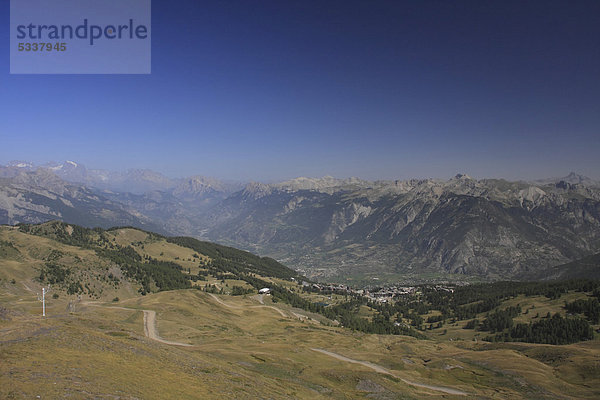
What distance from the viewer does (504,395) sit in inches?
2800

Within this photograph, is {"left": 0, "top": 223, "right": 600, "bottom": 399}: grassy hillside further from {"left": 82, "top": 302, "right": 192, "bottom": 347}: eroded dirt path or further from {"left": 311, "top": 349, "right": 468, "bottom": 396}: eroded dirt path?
{"left": 82, "top": 302, "right": 192, "bottom": 347}: eroded dirt path

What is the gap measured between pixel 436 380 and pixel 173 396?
69049 mm

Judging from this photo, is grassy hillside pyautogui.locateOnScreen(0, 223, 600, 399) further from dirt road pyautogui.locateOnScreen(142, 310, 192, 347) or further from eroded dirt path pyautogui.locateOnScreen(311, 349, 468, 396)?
dirt road pyautogui.locateOnScreen(142, 310, 192, 347)

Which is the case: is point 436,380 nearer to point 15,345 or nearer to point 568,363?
point 568,363

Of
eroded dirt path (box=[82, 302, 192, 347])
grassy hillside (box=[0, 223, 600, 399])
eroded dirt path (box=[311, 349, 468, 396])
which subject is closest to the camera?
grassy hillside (box=[0, 223, 600, 399])

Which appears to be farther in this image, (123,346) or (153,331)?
(153,331)

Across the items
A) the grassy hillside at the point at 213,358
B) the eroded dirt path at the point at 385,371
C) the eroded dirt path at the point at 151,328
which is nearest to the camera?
the grassy hillside at the point at 213,358

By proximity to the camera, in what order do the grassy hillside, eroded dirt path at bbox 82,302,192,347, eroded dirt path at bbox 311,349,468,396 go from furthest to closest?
eroded dirt path at bbox 82,302,192,347 < eroded dirt path at bbox 311,349,468,396 < the grassy hillside

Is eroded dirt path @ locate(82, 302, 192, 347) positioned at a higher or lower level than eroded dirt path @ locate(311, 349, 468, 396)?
higher

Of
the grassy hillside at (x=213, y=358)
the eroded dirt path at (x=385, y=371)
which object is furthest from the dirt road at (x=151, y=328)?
the eroded dirt path at (x=385, y=371)

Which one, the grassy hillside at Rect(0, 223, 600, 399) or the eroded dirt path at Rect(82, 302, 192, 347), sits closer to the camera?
the grassy hillside at Rect(0, 223, 600, 399)

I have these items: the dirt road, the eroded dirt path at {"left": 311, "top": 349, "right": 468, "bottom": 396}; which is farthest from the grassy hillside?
the dirt road

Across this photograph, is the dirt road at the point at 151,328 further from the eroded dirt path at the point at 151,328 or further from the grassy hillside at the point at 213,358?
the grassy hillside at the point at 213,358

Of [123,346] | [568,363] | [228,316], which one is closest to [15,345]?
[123,346]
